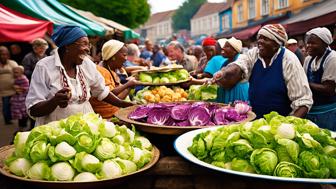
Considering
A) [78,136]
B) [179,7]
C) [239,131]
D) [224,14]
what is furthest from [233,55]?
[179,7]

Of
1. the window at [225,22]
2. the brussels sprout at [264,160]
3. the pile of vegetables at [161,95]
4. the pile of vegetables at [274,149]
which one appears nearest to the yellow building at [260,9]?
the window at [225,22]

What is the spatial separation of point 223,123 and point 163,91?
2246 millimetres

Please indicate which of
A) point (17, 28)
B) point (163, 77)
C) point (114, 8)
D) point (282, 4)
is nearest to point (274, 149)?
point (163, 77)

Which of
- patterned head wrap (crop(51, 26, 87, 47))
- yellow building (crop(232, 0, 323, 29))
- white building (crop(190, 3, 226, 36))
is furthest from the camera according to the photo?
white building (crop(190, 3, 226, 36))

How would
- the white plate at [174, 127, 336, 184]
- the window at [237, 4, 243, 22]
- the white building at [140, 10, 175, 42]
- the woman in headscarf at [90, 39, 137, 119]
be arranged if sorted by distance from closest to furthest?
the white plate at [174, 127, 336, 184], the woman in headscarf at [90, 39, 137, 119], the window at [237, 4, 243, 22], the white building at [140, 10, 175, 42]

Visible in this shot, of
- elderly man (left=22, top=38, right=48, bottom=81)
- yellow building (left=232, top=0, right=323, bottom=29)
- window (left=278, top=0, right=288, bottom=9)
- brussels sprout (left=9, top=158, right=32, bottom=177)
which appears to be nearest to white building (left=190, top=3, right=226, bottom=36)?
yellow building (left=232, top=0, right=323, bottom=29)

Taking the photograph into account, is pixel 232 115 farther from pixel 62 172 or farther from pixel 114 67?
pixel 114 67

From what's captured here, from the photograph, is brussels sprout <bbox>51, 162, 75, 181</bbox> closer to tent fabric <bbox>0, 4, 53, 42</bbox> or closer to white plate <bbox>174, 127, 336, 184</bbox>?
white plate <bbox>174, 127, 336, 184</bbox>

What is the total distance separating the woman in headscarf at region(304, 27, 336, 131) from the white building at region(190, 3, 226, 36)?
56.8 metres

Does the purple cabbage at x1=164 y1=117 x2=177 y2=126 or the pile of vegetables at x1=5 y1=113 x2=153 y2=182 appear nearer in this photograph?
the pile of vegetables at x1=5 y1=113 x2=153 y2=182

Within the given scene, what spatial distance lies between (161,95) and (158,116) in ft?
6.95

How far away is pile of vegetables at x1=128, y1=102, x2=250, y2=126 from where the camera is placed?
2334mm

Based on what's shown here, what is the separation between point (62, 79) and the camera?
2516mm

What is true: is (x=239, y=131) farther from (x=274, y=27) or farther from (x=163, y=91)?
(x=163, y=91)
